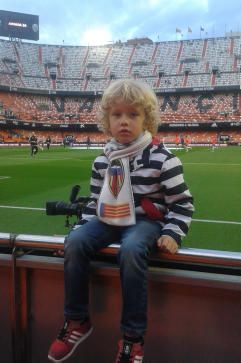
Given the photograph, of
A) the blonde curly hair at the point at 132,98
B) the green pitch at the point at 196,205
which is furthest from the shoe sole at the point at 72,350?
the green pitch at the point at 196,205

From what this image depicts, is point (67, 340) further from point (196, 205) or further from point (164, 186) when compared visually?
point (196, 205)

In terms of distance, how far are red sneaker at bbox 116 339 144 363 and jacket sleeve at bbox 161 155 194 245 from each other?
0.64m

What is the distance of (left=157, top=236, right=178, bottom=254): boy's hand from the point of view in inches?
82.9

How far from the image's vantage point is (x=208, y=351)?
222 centimetres

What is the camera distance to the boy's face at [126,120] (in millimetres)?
2473

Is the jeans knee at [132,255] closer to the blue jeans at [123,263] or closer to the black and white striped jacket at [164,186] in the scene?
the blue jeans at [123,263]

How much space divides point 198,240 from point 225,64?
60172 mm

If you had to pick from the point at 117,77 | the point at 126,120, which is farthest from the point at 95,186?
the point at 117,77

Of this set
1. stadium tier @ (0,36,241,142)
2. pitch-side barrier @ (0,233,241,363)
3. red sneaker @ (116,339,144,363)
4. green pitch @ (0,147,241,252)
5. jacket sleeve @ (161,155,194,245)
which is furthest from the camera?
stadium tier @ (0,36,241,142)

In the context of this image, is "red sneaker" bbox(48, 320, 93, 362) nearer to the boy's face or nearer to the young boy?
the young boy

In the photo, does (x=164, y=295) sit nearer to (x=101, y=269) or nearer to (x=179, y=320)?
(x=179, y=320)

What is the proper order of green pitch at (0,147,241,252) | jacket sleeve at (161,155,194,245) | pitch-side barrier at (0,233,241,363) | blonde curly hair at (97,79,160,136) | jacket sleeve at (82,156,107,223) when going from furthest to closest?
green pitch at (0,147,241,252), jacket sleeve at (82,156,107,223), blonde curly hair at (97,79,160,136), jacket sleeve at (161,155,194,245), pitch-side barrier at (0,233,241,363)

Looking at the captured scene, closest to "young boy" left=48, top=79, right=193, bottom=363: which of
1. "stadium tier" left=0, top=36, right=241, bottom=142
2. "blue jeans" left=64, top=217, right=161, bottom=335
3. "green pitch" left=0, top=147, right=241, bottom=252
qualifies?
"blue jeans" left=64, top=217, right=161, bottom=335

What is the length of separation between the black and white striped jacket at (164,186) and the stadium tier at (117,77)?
2153 inches
